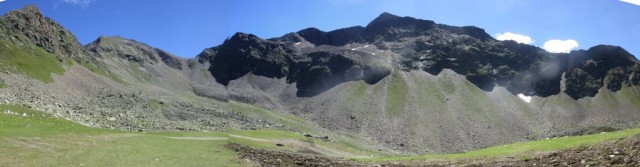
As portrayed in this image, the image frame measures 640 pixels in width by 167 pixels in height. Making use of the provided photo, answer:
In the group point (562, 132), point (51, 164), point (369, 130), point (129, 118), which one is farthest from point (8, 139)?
point (562, 132)

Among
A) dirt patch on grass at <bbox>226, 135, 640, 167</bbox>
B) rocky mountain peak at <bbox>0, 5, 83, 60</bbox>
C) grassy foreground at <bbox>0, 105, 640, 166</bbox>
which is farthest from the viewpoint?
rocky mountain peak at <bbox>0, 5, 83, 60</bbox>

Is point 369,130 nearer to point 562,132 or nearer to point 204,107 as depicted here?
point 204,107

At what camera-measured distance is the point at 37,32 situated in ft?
528

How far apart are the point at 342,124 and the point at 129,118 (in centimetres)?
9826

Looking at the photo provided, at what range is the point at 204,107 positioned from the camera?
14538 cm

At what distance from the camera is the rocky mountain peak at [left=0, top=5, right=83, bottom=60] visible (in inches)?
5778

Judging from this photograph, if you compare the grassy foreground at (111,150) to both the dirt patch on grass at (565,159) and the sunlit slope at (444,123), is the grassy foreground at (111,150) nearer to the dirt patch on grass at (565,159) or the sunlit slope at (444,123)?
the dirt patch on grass at (565,159)

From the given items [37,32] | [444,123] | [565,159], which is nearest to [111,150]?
[565,159]

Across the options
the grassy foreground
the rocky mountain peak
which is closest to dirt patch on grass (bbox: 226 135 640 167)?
the grassy foreground

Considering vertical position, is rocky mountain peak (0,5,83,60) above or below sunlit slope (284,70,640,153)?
above

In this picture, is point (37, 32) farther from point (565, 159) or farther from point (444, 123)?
point (565, 159)

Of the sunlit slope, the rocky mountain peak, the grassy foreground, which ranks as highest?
the rocky mountain peak

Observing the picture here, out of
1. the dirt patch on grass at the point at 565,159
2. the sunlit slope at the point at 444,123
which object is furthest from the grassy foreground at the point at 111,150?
the sunlit slope at the point at 444,123

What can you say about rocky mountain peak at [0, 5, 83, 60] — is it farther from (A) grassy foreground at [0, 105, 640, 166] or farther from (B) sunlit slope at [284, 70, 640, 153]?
(A) grassy foreground at [0, 105, 640, 166]
